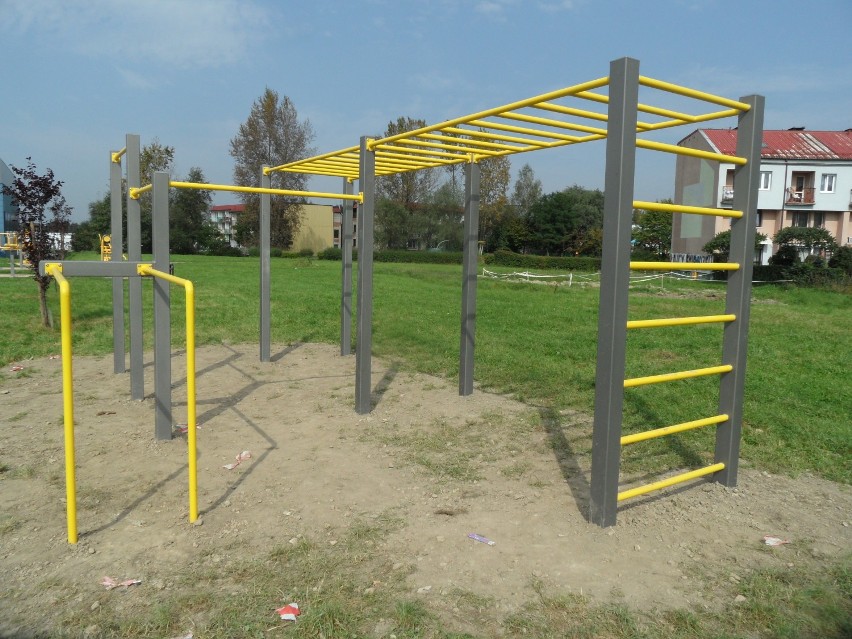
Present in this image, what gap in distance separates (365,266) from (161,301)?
168 centimetres

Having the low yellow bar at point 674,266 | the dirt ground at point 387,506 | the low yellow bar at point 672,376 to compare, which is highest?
the low yellow bar at point 674,266

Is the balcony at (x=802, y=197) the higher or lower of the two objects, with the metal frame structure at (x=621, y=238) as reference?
higher

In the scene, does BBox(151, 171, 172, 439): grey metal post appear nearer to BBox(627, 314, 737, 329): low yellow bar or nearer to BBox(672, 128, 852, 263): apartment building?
BBox(627, 314, 737, 329): low yellow bar

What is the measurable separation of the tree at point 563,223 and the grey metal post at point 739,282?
161 feet

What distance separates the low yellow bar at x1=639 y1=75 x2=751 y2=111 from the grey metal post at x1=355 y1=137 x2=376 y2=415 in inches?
103

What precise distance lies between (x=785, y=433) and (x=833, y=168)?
37657 mm

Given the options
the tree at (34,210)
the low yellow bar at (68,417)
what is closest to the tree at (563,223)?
the tree at (34,210)

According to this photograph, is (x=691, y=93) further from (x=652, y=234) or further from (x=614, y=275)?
(x=652, y=234)

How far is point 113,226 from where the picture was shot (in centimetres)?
648

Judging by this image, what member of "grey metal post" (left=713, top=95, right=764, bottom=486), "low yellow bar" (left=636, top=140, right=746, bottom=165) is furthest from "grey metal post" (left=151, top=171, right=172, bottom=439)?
"grey metal post" (left=713, top=95, right=764, bottom=486)

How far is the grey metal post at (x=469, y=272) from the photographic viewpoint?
6289 mm

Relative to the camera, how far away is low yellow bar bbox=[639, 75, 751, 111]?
347 centimetres

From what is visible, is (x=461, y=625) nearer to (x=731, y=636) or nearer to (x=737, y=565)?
(x=731, y=636)

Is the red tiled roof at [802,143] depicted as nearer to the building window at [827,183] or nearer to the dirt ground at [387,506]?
the building window at [827,183]
